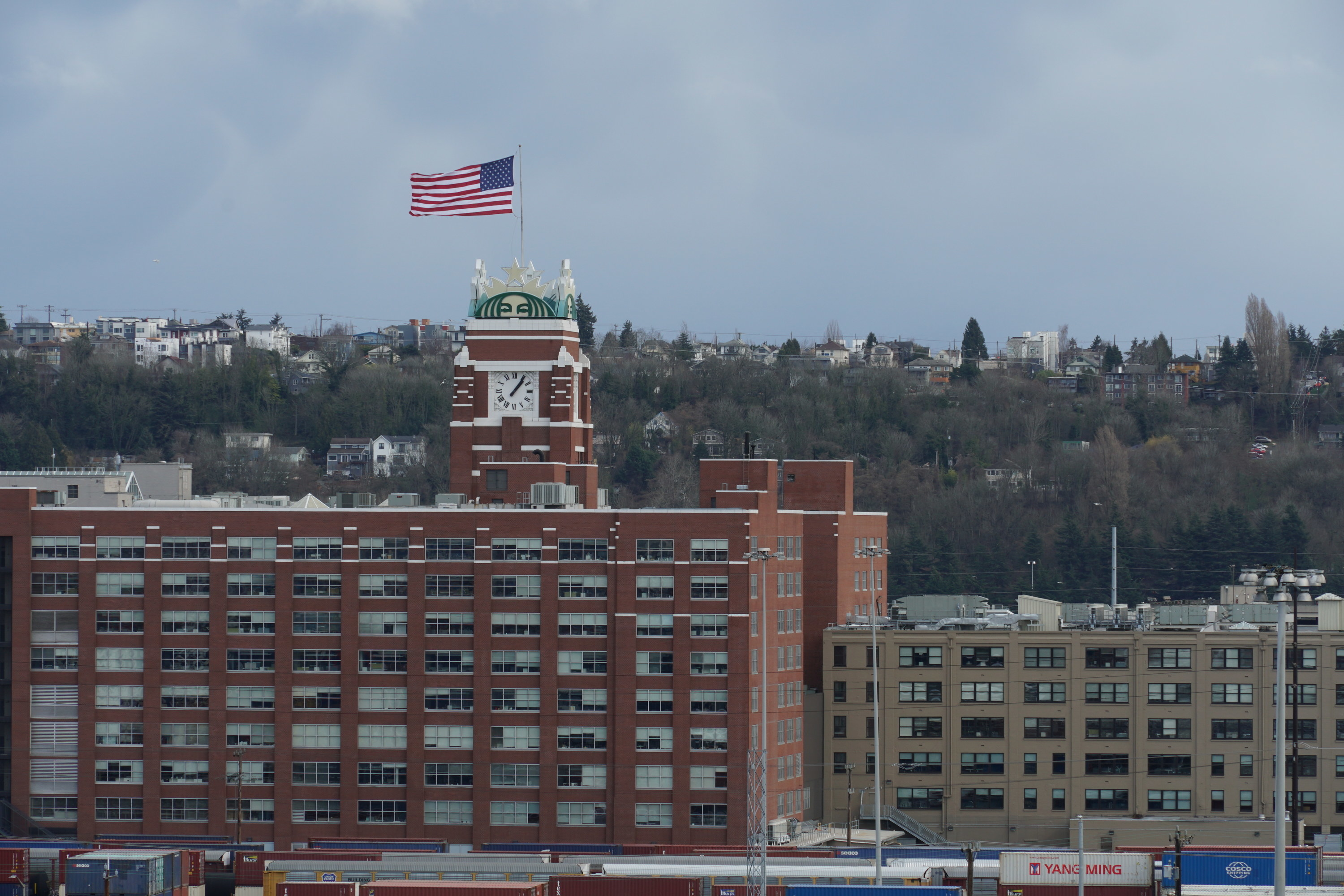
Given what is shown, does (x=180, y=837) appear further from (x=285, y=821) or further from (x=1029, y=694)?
(x=1029, y=694)

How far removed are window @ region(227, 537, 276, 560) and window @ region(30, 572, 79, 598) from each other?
350 inches

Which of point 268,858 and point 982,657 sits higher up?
point 982,657

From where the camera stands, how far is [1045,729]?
433ft

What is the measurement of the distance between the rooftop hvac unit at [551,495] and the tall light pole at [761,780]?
12075mm

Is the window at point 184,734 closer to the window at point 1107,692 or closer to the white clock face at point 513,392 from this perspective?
the white clock face at point 513,392

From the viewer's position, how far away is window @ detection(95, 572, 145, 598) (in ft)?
409

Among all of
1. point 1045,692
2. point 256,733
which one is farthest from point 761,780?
point 256,733

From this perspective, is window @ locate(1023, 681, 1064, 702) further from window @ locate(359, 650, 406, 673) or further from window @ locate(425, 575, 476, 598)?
window @ locate(359, 650, 406, 673)

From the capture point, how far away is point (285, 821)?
405 ft

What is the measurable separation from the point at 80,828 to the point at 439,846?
69.3 feet

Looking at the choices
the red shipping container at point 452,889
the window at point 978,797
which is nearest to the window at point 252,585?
the red shipping container at point 452,889

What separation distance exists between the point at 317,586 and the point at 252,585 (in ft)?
12.1

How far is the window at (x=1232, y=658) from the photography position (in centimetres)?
13162

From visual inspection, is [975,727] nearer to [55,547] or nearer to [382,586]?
[382,586]
